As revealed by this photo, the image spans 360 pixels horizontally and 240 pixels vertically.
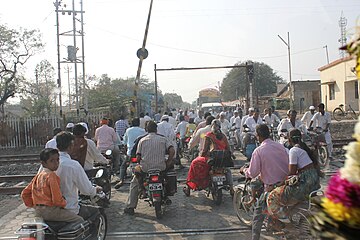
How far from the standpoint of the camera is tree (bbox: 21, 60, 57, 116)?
3045cm

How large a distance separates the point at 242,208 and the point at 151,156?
1.87 meters

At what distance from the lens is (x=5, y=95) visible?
32969 millimetres

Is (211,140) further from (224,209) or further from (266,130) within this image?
(266,130)

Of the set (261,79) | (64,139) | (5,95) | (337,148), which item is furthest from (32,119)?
(261,79)

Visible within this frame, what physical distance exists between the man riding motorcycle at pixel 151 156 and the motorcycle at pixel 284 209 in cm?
145

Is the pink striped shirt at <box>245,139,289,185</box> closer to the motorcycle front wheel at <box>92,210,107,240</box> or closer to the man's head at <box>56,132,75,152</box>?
the motorcycle front wheel at <box>92,210,107,240</box>

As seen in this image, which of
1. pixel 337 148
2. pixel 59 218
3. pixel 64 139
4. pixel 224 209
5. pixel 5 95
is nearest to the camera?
pixel 59 218

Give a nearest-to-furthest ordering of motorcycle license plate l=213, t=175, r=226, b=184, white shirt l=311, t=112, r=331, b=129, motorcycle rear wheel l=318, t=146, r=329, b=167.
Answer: motorcycle license plate l=213, t=175, r=226, b=184, motorcycle rear wheel l=318, t=146, r=329, b=167, white shirt l=311, t=112, r=331, b=129

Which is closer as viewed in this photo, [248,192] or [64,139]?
[64,139]

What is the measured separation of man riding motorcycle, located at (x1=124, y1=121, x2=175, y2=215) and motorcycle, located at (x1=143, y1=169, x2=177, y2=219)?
136mm

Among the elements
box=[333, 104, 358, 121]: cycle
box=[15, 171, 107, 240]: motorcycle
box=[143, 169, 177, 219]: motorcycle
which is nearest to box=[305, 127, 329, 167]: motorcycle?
box=[143, 169, 177, 219]: motorcycle

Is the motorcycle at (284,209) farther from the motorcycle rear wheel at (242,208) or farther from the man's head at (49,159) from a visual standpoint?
the man's head at (49,159)

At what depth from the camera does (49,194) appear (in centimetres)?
440

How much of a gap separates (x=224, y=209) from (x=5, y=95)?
3027 cm
